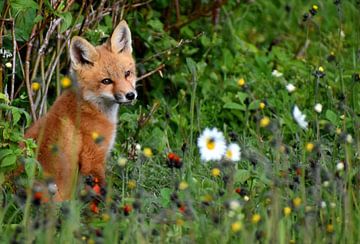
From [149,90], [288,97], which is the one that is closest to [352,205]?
[288,97]

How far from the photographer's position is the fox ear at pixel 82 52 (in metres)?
6.35

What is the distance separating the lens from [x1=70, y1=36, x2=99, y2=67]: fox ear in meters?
6.35

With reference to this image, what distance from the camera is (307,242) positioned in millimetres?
4371

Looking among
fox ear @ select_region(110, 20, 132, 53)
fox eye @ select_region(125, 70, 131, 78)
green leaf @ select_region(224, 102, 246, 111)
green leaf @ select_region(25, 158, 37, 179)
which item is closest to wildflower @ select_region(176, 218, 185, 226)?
green leaf @ select_region(25, 158, 37, 179)

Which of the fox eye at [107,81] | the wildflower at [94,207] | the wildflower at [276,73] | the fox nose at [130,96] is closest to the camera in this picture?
the wildflower at [94,207]

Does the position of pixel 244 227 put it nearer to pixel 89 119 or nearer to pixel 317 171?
pixel 317 171

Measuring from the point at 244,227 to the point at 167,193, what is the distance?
3.42ft

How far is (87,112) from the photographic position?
6.34 meters

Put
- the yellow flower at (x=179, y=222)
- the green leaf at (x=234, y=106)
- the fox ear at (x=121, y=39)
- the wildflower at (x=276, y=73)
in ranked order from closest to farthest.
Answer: the yellow flower at (x=179, y=222), the fox ear at (x=121, y=39), the green leaf at (x=234, y=106), the wildflower at (x=276, y=73)

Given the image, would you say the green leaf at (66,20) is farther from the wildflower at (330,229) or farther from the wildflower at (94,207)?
the wildflower at (330,229)

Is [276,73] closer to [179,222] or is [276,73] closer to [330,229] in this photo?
[330,229]

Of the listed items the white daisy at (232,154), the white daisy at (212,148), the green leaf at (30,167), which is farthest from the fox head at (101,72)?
the white daisy at (232,154)

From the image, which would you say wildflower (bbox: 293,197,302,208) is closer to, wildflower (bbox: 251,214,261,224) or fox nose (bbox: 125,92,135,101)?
wildflower (bbox: 251,214,261,224)

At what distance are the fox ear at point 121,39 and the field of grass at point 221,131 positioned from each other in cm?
33
